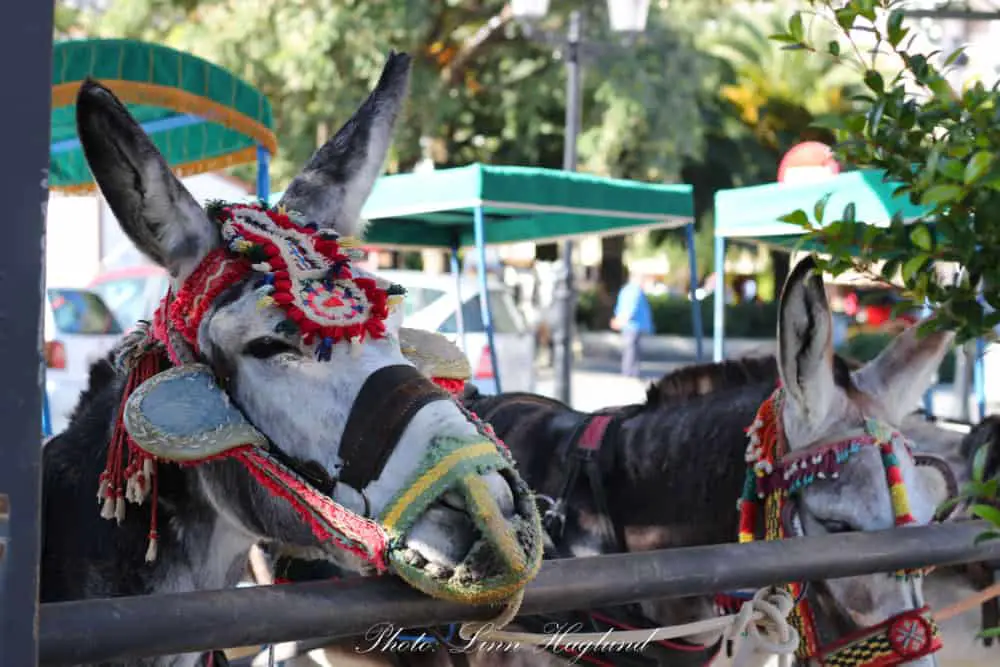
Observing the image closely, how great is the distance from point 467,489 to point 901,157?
3.32ft

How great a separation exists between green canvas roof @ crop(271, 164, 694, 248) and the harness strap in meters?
3.58

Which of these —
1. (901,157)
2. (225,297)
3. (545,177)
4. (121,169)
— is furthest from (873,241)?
(545,177)

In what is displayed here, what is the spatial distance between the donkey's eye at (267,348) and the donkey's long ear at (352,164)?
0.42m

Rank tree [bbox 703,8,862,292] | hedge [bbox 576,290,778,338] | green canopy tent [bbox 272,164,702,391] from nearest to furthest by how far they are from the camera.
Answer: green canopy tent [bbox 272,164,702,391] → tree [bbox 703,8,862,292] → hedge [bbox 576,290,778,338]

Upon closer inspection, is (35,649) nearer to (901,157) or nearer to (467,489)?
(467,489)

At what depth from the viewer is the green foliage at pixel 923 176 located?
1.78 m

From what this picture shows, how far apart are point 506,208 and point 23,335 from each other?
208 inches

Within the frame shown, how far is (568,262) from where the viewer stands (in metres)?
12.0

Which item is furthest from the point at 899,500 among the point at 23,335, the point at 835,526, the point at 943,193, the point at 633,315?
the point at 633,315

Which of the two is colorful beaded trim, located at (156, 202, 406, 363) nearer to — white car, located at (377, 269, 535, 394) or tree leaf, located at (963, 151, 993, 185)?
tree leaf, located at (963, 151, 993, 185)

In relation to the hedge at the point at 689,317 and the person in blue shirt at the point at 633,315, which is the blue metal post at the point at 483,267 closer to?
the person in blue shirt at the point at 633,315

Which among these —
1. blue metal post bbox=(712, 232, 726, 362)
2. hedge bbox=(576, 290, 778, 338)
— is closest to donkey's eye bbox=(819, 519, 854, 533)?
blue metal post bbox=(712, 232, 726, 362)

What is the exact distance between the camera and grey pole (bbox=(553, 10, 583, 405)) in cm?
1201

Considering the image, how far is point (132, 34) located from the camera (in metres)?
19.5
